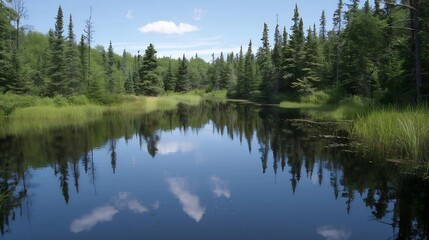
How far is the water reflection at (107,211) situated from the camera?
7.95 metres

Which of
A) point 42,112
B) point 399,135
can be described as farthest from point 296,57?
point 399,135

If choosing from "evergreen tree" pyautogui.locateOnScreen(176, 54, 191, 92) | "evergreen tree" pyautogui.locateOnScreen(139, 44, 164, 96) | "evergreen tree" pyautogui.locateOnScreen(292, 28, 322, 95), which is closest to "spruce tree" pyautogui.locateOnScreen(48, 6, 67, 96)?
"evergreen tree" pyautogui.locateOnScreen(139, 44, 164, 96)

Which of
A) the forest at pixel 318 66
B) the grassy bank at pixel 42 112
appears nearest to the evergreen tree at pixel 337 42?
the forest at pixel 318 66

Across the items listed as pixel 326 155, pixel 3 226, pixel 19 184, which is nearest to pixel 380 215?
pixel 326 155

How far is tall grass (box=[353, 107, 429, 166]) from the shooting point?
11.2 meters

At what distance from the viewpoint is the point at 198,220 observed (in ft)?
27.1

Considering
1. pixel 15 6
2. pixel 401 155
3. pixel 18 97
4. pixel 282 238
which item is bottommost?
pixel 282 238

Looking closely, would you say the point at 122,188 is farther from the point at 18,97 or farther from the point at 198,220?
the point at 18,97

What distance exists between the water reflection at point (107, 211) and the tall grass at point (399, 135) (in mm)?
8473

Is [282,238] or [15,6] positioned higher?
[15,6]

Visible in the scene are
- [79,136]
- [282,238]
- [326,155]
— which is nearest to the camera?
[282,238]

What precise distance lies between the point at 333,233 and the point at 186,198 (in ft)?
13.2

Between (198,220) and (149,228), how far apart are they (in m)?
1.15

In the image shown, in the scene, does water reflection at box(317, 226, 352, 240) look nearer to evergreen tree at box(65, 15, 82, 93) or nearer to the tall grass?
the tall grass
